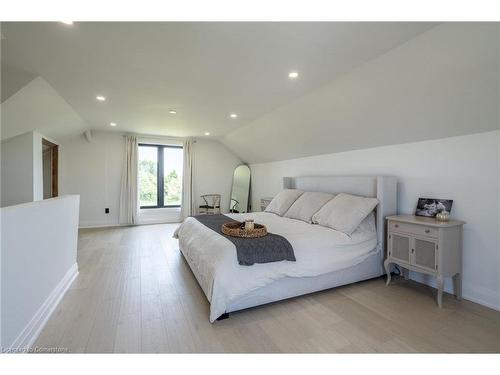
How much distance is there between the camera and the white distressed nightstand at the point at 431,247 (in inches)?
82.0

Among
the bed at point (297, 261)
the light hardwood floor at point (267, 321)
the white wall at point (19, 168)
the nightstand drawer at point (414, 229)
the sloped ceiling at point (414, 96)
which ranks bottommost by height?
the light hardwood floor at point (267, 321)

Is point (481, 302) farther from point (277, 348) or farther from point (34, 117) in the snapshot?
point (34, 117)

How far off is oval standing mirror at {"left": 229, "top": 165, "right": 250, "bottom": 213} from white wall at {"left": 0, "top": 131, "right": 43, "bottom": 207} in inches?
164

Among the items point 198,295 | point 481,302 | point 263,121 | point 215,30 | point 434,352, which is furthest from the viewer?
point 263,121

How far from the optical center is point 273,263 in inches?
80.9

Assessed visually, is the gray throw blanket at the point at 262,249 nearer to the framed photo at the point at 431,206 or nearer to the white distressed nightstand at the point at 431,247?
the white distressed nightstand at the point at 431,247

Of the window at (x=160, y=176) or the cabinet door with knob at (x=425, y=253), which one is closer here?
the cabinet door with knob at (x=425, y=253)

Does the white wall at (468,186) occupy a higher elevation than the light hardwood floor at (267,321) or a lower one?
higher

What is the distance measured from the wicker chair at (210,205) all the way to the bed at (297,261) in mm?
2790

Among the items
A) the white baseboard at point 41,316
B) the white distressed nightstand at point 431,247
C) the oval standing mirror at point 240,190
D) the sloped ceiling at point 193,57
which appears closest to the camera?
the white baseboard at point 41,316

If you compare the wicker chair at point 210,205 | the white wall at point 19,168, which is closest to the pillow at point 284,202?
the wicker chair at point 210,205

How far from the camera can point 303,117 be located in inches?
138
